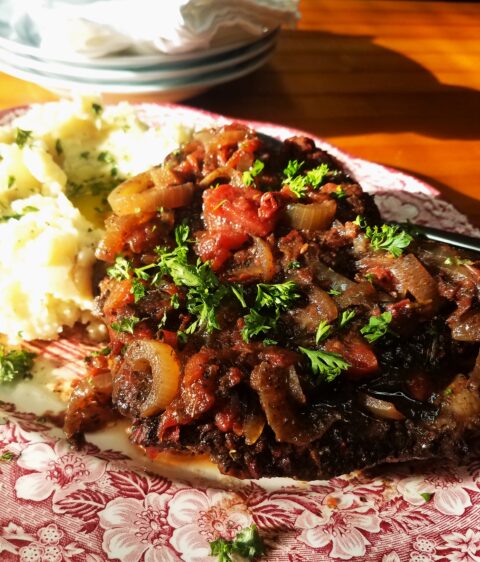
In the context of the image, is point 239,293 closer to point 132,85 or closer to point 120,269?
point 120,269

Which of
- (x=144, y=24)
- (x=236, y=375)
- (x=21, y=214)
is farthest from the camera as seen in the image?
(x=144, y=24)

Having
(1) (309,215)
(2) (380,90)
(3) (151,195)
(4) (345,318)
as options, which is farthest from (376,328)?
(2) (380,90)

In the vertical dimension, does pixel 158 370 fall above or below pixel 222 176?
below

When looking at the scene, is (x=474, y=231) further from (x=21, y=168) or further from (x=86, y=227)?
(x=21, y=168)

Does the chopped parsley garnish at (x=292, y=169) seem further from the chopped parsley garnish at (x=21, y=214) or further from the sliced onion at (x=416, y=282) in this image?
the chopped parsley garnish at (x=21, y=214)

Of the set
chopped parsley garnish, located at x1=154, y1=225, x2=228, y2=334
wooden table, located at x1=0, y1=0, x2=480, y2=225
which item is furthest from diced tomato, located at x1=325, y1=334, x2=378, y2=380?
wooden table, located at x1=0, y1=0, x2=480, y2=225

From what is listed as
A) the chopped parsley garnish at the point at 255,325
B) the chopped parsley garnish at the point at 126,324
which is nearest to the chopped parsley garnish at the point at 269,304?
the chopped parsley garnish at the point at 255,325

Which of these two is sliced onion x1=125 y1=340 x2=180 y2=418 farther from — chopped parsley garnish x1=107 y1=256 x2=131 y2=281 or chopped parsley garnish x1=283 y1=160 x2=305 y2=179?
chopped parsley garnish x1=283 y1=160 x2=305 y2=179
